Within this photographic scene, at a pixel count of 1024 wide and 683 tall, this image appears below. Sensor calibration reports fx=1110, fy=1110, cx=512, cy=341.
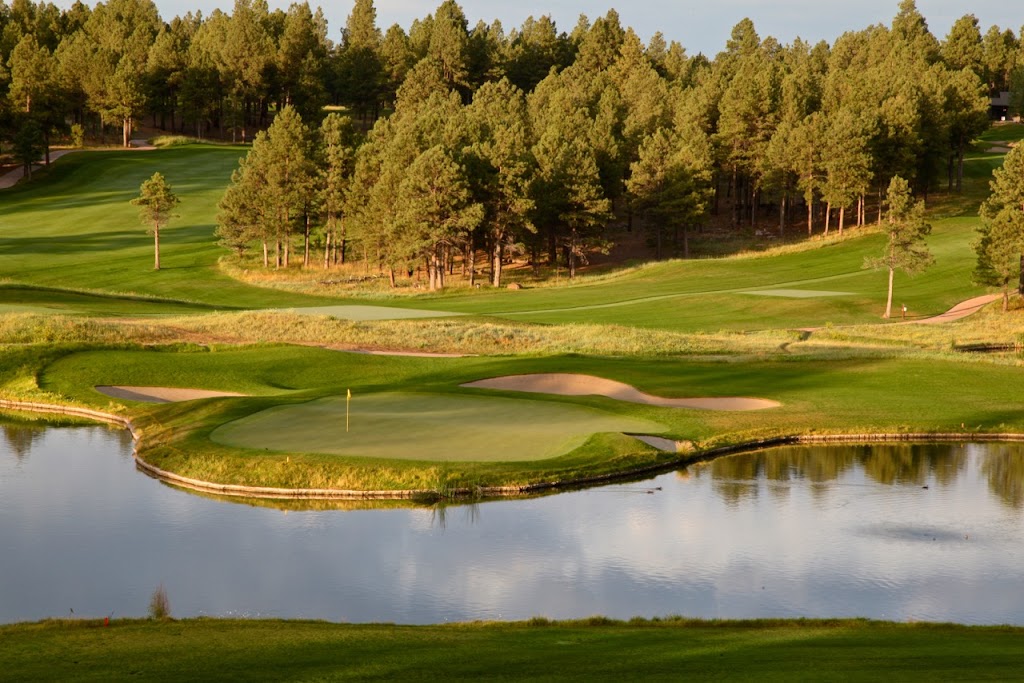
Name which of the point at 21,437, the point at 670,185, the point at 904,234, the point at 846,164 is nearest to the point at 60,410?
the point at 21,437

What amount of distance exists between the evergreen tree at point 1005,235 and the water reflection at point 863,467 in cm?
3909

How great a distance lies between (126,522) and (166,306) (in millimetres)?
49271

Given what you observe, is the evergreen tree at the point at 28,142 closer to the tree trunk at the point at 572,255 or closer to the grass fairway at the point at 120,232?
the grass fairway at the point at 120,232

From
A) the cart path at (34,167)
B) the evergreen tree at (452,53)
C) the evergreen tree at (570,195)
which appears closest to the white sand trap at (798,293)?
the evergreen tree at (570,195)

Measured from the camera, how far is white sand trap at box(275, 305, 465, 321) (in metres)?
67.9

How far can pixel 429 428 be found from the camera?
3794 centimetres

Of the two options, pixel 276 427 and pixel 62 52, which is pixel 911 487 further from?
pixel 62 52

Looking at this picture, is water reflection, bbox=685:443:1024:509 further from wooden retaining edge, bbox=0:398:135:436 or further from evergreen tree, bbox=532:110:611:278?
evergreen tree, bbox=532:110:611:278

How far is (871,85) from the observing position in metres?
131

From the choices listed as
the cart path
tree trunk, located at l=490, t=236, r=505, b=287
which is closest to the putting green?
tree trunk, located at l=490, t=236, r=505, b=287

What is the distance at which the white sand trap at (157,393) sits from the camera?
45844 millimetres

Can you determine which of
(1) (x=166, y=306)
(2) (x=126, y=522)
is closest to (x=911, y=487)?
(2) (x=126, y=522)

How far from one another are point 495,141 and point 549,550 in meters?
85.6

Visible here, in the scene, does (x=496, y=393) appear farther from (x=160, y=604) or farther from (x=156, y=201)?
(x=156, y=201)
